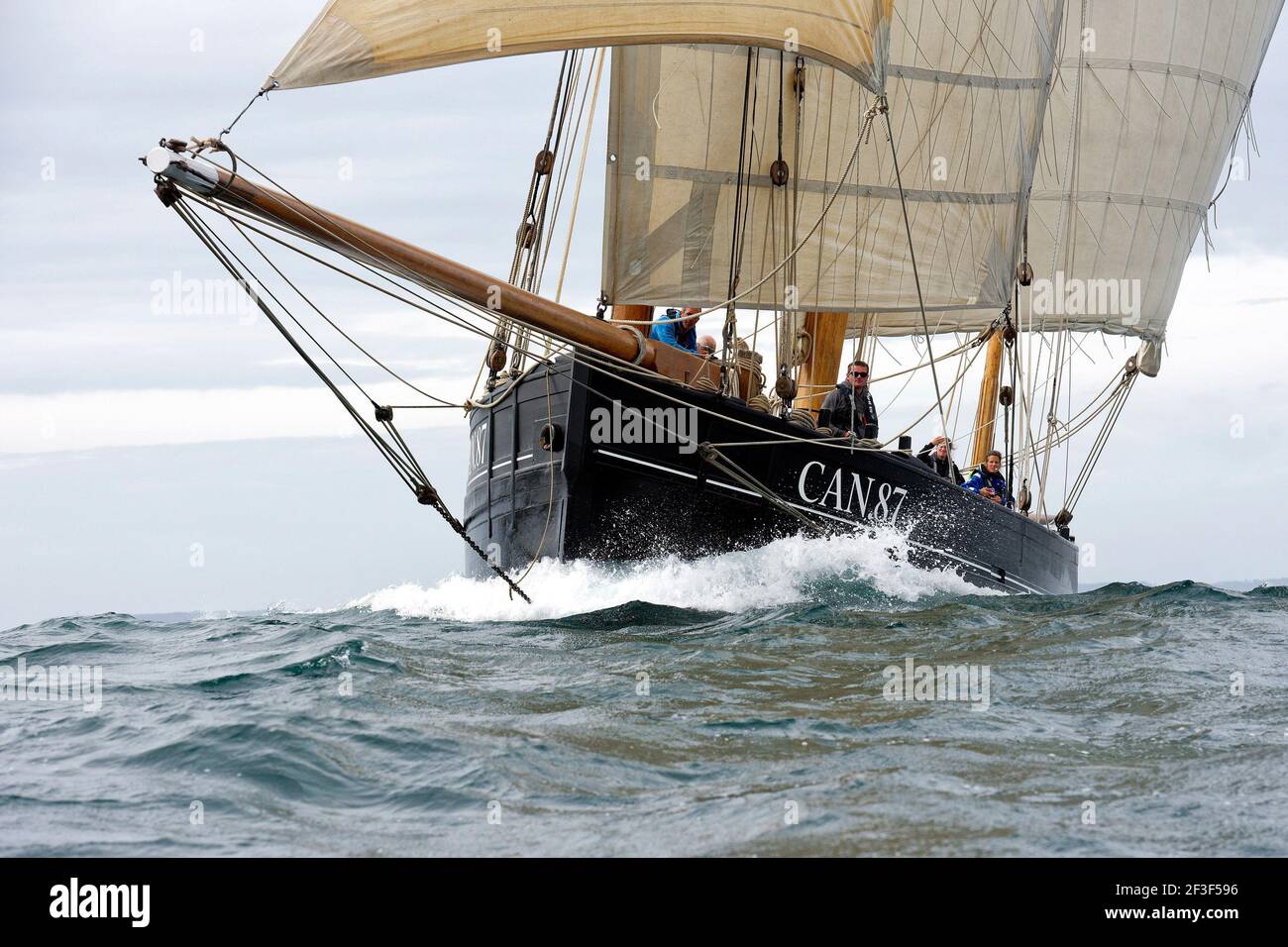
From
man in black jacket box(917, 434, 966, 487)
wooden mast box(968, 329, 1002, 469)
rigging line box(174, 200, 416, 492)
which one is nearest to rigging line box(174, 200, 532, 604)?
rigging line box(174, 200, 416, 492)

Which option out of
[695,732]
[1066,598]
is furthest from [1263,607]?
[695,732]

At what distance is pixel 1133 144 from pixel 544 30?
1622 centimetres

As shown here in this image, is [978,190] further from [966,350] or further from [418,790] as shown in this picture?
[418,790]

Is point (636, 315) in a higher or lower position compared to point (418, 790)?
higher

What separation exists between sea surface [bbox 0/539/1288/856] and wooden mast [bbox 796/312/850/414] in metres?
5.86

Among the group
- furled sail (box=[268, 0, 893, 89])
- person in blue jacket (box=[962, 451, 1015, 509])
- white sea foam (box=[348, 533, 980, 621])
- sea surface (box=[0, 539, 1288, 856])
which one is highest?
furled sail (box=[268, 0, 893, 89])

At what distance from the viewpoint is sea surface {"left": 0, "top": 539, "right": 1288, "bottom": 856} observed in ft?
15.9

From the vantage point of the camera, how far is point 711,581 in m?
12.1

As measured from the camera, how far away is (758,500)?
12406 millimetres

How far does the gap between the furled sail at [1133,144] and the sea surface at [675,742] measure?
522 inches

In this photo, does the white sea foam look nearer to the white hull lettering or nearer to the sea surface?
the white hull lettering

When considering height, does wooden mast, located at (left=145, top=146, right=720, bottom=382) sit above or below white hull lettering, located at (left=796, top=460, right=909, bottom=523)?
above

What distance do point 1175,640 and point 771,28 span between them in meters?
5.48

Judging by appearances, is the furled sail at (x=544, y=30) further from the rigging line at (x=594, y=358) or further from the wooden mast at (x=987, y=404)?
the wooden mast at (x=987, y=404)
